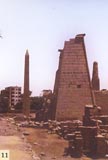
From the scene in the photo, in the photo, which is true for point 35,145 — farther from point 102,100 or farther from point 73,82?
point 102,100

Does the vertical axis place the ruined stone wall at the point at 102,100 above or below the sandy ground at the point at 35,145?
above

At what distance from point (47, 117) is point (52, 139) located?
1143 cm

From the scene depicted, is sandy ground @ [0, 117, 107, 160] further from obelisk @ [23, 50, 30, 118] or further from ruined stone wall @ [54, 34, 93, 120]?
obelisk @ [23, 50, 30, 118]

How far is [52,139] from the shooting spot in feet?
77.8

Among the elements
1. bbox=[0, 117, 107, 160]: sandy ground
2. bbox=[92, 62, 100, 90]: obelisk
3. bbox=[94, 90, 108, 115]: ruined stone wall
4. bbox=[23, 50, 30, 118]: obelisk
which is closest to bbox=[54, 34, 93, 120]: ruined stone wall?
bbox=[94, 90, 108, 115]: ruined stone wall

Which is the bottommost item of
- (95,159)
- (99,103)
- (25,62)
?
(95,159)

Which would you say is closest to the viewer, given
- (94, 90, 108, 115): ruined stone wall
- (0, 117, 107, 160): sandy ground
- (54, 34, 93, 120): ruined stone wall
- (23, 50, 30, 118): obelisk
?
(0, 117, 107, 160): sandy ground

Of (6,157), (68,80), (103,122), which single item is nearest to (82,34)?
(68,80)

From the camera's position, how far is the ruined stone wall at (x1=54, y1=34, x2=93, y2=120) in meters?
32.8

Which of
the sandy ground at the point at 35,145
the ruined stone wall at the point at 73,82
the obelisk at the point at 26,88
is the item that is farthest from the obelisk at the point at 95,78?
the sandy ground at the point at 35,145

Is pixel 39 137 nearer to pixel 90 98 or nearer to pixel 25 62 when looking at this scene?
pixel 90 98

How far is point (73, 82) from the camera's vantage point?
33.3 m

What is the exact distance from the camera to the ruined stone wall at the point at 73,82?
3275cm

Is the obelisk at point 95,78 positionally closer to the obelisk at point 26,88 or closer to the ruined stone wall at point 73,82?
the ruined stone wall at point 73,82
